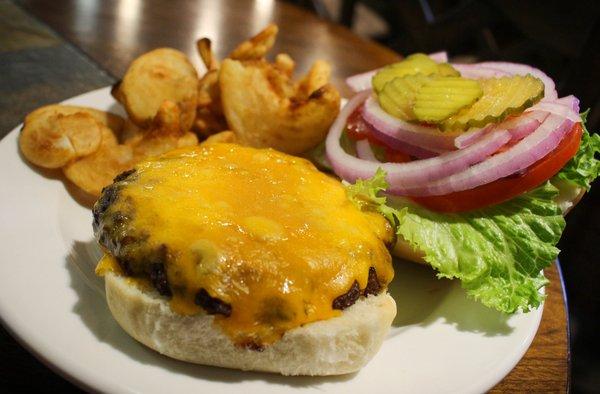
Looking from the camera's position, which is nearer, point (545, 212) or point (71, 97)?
point (545, 212)

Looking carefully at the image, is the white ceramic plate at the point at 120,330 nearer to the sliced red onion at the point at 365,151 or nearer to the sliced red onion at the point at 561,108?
the sliced red onion at the point at 365,151

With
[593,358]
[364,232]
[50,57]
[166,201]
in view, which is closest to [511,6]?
[593,358]

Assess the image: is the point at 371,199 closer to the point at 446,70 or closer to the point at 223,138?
the point at 223,138

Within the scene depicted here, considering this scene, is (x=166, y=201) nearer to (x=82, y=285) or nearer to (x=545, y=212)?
(x=82, y=285)

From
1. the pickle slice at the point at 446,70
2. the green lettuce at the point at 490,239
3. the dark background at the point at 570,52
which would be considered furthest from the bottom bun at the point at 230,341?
the dark background at the point at 570,52

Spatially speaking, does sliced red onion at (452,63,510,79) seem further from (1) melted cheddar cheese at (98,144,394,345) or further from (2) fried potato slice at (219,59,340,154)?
(1) melted cheddar cheese at (98,144,394,345)
